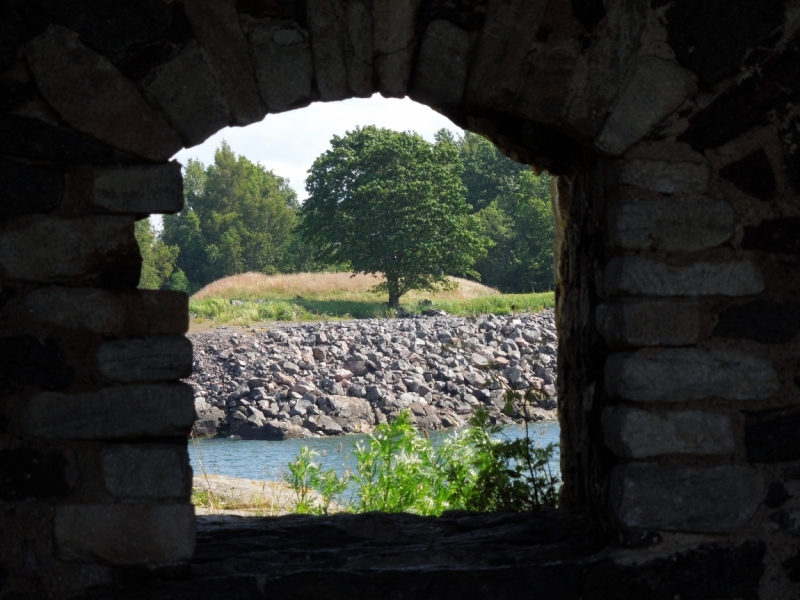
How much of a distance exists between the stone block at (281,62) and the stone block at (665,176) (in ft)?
3.04

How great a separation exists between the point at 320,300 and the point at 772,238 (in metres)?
22.6

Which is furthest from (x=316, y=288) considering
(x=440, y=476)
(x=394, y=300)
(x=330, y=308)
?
(x=440, y=476)

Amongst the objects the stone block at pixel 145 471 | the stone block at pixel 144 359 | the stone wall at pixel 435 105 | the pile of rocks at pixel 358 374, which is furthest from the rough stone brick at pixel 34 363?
the pile of rocks at pixel 358 374

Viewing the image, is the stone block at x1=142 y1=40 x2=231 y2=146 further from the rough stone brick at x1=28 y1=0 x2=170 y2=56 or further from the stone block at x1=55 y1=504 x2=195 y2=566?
the stone block at x1=55 y1=504 x2=195 y2=566

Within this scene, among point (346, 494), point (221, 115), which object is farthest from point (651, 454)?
point (346, 494)

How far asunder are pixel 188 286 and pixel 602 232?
1378 inches

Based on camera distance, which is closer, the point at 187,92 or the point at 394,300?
the point at 187,92

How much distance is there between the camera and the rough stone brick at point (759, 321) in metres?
2.71

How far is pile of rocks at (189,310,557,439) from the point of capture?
14.6m

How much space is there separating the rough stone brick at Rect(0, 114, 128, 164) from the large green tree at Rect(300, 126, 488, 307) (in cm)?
2375

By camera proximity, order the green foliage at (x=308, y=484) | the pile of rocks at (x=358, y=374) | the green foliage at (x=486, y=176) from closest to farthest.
Answer: the green foliage at (x=308, y=484)
the pile of rocks at (x=358, y=374)
the green foliage at (x=486, y=176)

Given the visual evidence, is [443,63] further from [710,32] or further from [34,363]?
[34,363]

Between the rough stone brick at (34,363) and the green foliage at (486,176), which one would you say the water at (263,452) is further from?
the green foliage at (486,176)

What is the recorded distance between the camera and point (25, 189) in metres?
2.55
